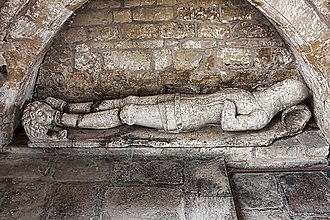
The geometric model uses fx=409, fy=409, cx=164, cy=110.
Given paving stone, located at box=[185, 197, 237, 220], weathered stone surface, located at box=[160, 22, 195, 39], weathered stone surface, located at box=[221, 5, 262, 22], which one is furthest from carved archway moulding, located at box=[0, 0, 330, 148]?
paving stone, located at box=[185, 197, 237, 220]

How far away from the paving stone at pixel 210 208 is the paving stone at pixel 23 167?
1.25 m

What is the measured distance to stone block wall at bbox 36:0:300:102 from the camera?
3824 mm

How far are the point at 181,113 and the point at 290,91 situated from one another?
3.28 feet

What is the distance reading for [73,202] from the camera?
9.82ft

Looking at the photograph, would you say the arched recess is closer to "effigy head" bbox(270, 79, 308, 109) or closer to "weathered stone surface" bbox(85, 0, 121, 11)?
"weathered stone surface" bbox(85, 0, 121, 11)

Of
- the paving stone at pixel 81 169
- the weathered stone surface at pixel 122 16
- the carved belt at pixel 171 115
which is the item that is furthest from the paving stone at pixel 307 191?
the weathered stone surface at pixel 122 16

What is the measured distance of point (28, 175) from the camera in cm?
332

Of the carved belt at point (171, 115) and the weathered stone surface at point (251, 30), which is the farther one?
the weathered stone surface at point (251, 30)

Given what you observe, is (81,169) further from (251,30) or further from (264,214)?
(251,30)

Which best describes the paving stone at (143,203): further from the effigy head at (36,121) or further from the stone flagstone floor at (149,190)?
the effigy head at (36,121)

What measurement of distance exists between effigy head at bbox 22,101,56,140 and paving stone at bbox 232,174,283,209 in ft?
5.43

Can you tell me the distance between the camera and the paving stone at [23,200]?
2.89 metres

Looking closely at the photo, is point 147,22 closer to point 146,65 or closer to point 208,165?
point 146,65

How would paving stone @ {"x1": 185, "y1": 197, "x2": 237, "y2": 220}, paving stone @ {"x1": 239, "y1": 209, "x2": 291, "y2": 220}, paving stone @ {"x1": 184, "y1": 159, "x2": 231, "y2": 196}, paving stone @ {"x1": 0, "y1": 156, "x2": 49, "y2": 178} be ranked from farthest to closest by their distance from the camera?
paving stone @ {"x1": 0, "y1": 156, "x2": 49, "y2": 178} < paving stone @ {"x1": 184, "y1": 159, "x2": 231, "y2": 196} < paving stone @ {"x1": 239, "y1": 209, "x2": 291, "y2": 220} < paving stone @ {"x1": 185, "y1": 197, "x2": 237, "y2": 220}
